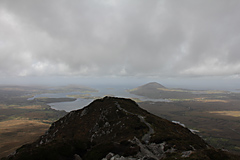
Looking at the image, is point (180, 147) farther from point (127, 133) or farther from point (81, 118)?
point (81, 118)

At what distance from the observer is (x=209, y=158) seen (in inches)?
860

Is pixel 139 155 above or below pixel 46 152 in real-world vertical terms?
above

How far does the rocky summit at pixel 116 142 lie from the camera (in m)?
27.4

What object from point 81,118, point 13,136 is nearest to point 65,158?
point 81,118

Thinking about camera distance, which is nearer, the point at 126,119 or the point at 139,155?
the point at 139,155

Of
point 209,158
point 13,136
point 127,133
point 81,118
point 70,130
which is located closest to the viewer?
point 209,158

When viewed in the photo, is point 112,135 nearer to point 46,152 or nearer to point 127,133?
point 127,133

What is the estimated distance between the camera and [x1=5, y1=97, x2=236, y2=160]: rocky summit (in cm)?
2741

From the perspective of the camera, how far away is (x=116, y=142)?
36.1 metres

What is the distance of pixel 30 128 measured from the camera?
175 metres

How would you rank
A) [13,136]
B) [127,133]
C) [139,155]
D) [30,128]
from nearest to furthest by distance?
[139,155] → [127,133] → [13,136] → [30,128]

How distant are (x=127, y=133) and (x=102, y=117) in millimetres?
24004

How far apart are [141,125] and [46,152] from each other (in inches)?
1326

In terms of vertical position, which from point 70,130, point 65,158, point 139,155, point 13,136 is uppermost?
point 139,155
